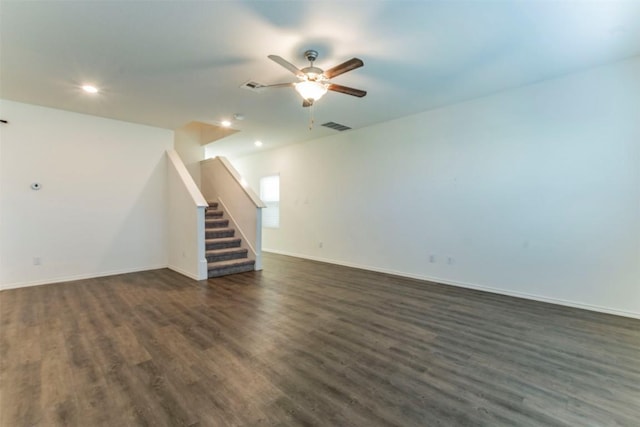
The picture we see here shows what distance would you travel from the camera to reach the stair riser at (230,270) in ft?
15.9

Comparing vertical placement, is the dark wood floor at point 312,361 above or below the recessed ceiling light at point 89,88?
below

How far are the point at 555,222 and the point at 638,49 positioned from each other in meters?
1.89

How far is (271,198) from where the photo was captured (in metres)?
7.89

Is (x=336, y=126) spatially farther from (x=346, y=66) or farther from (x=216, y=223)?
(x=216, y=223)

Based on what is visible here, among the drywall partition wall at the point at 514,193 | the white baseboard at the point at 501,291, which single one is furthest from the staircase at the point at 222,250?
the drywall partition wall at the point at 514,193

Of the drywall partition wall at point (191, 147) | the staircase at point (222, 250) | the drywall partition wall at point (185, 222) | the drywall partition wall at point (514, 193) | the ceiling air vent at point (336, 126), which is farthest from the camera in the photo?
the drywall partition wall at point (191, 147)

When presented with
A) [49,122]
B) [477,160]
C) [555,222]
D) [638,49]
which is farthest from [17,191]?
[638,49]

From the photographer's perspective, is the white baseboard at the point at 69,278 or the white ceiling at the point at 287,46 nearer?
the white ceiling at the point at 287,46

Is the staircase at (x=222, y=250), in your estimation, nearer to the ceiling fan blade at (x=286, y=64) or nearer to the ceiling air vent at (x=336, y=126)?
the ceiling air vent at (x=336, y=126)

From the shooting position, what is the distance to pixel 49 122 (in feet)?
14.5

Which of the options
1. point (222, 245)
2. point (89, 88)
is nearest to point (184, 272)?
point (222, 245)

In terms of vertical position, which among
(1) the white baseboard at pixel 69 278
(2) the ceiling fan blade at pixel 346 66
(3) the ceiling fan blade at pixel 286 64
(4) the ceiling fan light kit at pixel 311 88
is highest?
(3) the ceiling fan blade at pixel 286 64

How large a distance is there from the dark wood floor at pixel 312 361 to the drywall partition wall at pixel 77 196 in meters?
0.86

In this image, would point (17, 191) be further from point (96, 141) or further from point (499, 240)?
point (499, 240)
